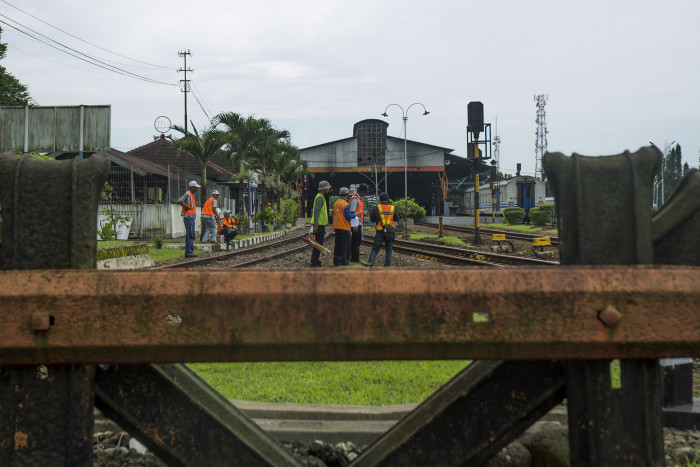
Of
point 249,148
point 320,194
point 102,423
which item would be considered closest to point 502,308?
point 102,423

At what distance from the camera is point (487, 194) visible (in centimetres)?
5284

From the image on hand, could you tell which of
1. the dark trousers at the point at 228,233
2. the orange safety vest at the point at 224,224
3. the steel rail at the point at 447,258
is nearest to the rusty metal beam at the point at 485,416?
the steel rail at the point at 447,258

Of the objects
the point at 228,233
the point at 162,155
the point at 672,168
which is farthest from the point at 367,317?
the point at 672,168

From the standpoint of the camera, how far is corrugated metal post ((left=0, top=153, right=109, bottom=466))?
A: 1.18 m

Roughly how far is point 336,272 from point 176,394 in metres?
0.51

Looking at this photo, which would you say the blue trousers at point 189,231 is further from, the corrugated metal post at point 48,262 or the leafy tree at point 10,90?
the leafy tree at point 10,90

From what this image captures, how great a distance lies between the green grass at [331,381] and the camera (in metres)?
3.22

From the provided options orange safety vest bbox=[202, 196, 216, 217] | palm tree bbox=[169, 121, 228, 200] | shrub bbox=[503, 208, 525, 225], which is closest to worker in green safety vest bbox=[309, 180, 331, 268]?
orange safety vest bbox=[202, 196, 216, 217]

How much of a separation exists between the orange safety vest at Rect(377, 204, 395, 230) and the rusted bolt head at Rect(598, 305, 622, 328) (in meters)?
10.3

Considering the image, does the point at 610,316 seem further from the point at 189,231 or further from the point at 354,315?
the point at 189,231

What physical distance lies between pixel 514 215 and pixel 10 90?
3341cm

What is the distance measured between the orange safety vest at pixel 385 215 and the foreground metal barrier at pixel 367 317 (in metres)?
10.1

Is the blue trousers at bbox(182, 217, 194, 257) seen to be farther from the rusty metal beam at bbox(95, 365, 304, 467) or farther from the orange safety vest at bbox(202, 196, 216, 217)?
the rusty metal beam at bbox(95, 365, 304, 467)

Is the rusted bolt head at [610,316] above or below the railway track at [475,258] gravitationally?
above
